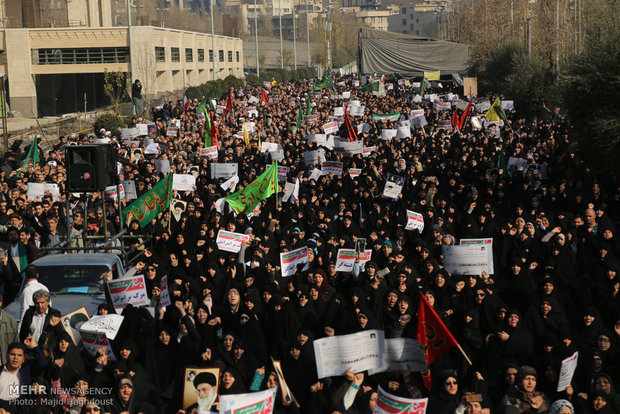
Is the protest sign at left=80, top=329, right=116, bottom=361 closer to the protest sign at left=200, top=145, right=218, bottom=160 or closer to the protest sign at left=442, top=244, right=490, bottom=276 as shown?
the protest sign at left=442, top=244, right=490, bottom=276

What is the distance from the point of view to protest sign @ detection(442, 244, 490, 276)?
1162 centimetres

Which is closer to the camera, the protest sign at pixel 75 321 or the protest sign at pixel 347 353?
the protest sign at pixel 347 353

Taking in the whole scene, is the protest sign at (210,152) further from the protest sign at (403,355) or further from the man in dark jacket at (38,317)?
the protest sign at (403,355)

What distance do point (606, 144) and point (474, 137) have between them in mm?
6823

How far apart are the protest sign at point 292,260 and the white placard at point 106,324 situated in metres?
3.07

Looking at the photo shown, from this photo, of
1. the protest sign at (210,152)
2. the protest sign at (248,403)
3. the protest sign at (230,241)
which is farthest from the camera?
the protest sign at (210,152)

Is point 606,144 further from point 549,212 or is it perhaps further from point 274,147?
point 274,147

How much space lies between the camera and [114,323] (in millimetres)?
8914

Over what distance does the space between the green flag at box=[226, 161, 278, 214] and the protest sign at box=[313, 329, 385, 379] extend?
778cm

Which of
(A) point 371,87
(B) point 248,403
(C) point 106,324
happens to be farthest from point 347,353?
(A) point 371,87

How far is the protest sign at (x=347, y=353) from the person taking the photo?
760 cm

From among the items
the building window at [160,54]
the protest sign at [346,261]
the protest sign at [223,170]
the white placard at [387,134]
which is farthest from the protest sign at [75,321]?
the building window at [160,54]

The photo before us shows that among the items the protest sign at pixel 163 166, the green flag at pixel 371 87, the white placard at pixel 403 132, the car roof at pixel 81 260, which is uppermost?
the car roof at pixel 81 260

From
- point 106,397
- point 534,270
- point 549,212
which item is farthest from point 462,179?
point 106,397
